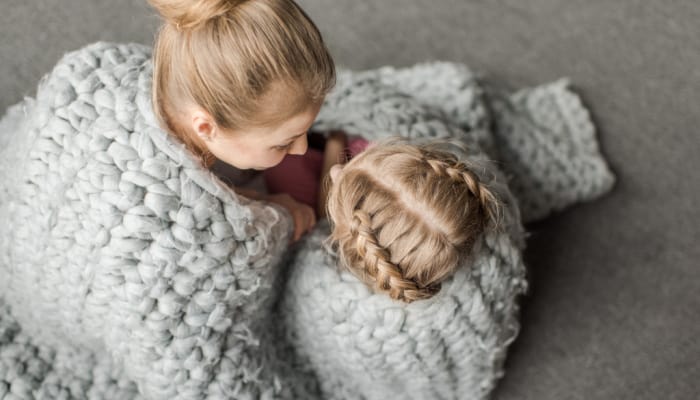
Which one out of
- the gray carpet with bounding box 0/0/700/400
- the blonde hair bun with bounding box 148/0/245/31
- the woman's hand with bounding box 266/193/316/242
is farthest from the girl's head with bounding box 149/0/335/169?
the gray carpet with bounding box 0/0/700/400

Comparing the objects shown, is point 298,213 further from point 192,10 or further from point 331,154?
point 192,10

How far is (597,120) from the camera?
1.29 m

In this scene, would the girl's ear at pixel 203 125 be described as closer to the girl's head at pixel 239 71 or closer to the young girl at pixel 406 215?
the girl's head at pixel 239 71

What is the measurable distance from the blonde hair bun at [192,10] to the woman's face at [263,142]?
0.12 m

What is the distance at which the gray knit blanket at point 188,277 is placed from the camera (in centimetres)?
78

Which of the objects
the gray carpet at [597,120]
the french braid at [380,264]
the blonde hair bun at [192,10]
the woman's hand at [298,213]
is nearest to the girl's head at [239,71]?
the blonde hair bun at [192,10]

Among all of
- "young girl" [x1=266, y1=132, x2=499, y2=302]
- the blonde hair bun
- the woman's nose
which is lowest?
"young girl" [x1=266, y1=132, x2=499, y2=302]

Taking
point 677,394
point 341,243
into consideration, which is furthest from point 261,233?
point 677,394

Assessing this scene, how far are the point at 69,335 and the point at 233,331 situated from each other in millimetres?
230

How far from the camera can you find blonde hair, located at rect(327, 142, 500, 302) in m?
0.78

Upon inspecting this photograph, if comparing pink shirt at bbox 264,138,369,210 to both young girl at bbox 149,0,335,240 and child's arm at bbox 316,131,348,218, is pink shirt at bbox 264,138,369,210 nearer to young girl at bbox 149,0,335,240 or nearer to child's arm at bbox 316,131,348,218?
child's arm at bbox 316,131,348,218

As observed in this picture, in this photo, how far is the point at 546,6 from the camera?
1.38m

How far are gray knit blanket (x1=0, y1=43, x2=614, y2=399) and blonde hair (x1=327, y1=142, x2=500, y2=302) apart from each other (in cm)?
8

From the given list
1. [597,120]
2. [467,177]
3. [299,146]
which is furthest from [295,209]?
[597,120]
